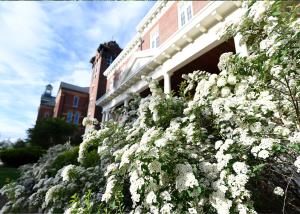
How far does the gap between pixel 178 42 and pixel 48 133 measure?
20158 millimetres

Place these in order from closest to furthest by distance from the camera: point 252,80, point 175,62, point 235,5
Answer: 1. point 252,80
2. point 235,5
3. point 175,62

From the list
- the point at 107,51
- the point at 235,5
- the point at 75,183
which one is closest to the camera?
the point at 75,183

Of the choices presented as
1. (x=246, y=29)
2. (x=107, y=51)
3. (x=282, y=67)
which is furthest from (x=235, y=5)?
(x=107, y=51)

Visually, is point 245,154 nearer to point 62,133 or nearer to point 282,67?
point 282,67

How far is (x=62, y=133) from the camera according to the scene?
77.8ft

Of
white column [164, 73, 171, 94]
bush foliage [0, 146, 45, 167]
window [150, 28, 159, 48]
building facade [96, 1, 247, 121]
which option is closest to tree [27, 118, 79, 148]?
bush foliage [0, 146, 45, 167]

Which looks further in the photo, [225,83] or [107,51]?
[107,51]

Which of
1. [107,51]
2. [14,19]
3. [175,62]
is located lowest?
[14,19]

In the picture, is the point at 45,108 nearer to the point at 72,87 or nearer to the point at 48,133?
the point at 72,87

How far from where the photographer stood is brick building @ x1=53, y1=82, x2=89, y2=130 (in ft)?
114

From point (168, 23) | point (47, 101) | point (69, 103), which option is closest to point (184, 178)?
point (168, 23)

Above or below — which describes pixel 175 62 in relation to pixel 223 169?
above

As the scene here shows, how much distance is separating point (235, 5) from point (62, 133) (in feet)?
73.5

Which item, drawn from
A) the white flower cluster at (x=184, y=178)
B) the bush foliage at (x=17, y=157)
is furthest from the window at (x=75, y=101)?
the white flower cluster at (x=184, y=178)
